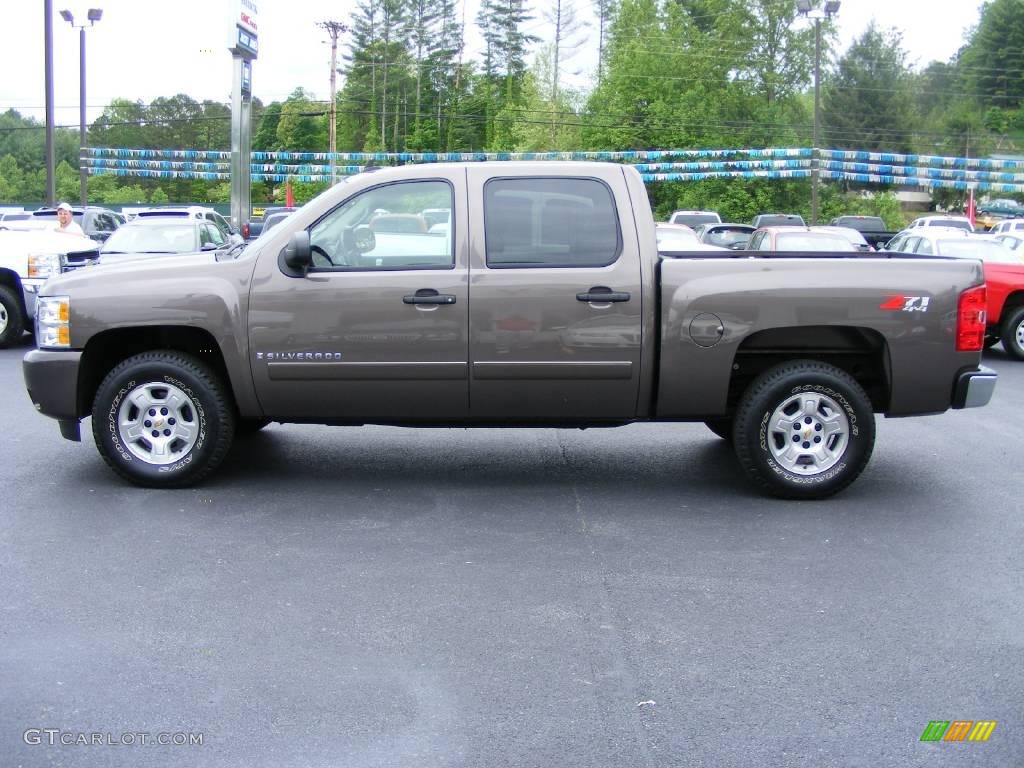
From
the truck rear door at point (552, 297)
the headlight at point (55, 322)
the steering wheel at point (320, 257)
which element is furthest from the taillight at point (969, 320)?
the headlight at point (55, 322)

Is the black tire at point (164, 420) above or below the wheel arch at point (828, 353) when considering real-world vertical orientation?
below

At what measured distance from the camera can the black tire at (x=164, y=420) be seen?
6816 millimetres

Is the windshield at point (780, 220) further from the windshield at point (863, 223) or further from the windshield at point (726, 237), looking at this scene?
the windshield at point (726, 237)

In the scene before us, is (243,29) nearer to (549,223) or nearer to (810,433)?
(549,223)

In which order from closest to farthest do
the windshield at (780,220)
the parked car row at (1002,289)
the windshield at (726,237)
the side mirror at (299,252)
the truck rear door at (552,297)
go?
the side mirror at (299,252), the truck rear door at (552,297), the parked car row at (1002,289), the windshield at (726,237), the windshield at (780,220)

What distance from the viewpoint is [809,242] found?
640 inches

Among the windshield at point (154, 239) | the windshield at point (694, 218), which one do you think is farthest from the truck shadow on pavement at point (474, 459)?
the windshield at point (694, 218)

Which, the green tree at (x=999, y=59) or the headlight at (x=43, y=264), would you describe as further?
the green tree at (x=999, y=59)

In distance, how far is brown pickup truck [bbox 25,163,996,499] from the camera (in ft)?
21.6

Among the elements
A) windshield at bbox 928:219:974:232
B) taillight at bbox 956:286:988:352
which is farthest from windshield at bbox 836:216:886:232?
taillight at bbox 956:286:988:352

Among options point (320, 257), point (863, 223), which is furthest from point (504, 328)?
point (863, 223)

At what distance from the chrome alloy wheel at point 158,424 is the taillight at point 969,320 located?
458 centimetres

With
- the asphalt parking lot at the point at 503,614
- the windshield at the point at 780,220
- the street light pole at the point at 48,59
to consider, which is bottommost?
the asphalt parking lot at the point at 503,614

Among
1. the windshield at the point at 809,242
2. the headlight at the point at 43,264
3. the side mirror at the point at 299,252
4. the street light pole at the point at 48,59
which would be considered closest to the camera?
the side mirror at the point at 299,252
